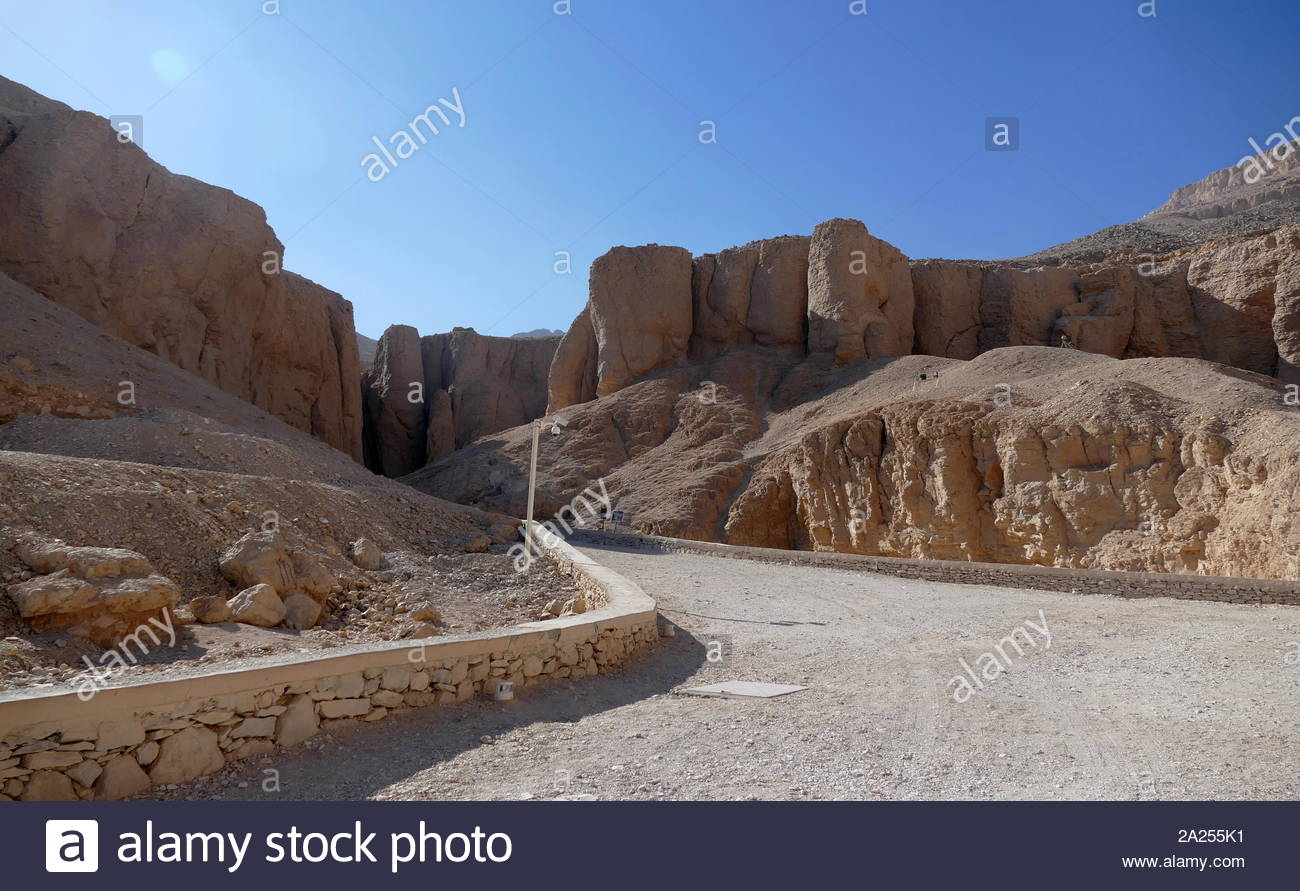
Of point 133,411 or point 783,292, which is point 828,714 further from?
point 783,292

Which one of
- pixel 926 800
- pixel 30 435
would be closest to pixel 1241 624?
pixel 926 800

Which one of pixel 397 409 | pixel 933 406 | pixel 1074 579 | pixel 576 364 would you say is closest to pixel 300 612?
pixel 1074 579

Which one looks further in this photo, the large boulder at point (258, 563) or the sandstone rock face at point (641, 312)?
the sandstone rock face at point (641, 312)

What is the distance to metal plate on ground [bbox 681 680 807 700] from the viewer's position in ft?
23.7

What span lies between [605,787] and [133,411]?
697 inches

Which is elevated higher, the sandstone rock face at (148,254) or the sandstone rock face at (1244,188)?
the sandstone rock face at (1244,188)

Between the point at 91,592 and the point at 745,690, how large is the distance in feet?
18.7

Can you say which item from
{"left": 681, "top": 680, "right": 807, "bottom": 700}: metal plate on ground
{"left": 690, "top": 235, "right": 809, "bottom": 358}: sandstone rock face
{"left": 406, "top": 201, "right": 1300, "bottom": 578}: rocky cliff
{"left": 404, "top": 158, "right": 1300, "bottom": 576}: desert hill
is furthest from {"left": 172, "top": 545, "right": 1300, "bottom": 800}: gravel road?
{"left": 690, "top": 235, "right": 809, "bottom": 358}: sandstone rock face

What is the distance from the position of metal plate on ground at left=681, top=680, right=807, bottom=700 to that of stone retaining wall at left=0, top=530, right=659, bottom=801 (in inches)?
48.5

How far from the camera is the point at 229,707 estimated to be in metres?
5.00

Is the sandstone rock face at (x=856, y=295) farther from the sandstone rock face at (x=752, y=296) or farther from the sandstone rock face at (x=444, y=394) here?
the sandstone rock face at (x=444, y=394)

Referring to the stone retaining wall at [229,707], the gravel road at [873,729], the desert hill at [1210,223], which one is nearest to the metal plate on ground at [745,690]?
the gravel road at [873,729]

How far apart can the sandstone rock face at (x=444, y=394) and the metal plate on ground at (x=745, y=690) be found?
156 ft

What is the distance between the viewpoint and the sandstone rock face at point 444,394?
179ft
